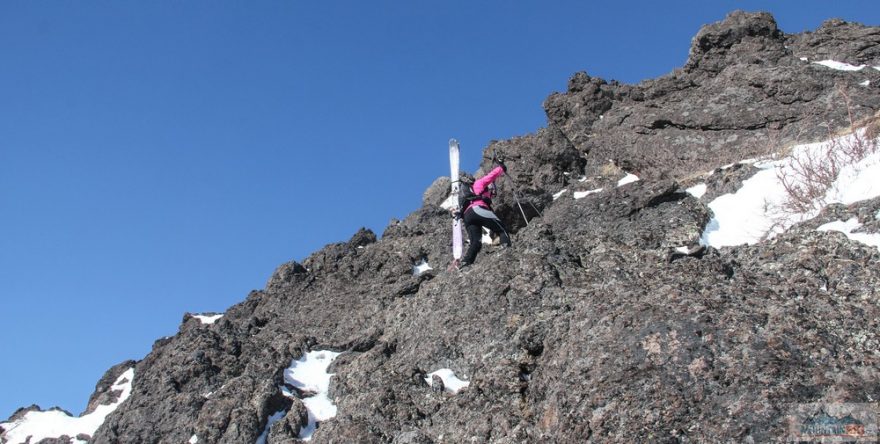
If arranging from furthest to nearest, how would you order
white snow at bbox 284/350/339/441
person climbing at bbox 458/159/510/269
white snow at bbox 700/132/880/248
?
person climbing at bbox 458/159/510/269 → white snow at bbox 284/350/339/441 → white snow at bbox 700/132/880/248

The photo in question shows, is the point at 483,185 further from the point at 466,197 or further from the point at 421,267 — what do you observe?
the point at 421,267

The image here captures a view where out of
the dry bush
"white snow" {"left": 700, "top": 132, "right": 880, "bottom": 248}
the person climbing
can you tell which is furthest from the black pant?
the dry bush

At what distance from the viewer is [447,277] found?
13875mm

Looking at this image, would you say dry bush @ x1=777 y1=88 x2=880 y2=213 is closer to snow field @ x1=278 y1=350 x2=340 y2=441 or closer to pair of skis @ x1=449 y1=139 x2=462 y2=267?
pair of skis @ x1=449 y1=139 x2=462 y2=267

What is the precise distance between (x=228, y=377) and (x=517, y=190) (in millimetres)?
7676

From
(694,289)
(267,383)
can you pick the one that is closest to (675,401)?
(694,289)

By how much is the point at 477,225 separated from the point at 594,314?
5800 millimetres

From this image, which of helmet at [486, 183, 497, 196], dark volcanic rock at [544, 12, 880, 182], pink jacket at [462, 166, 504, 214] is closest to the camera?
pink jacket at [462, 166, 504, 214]

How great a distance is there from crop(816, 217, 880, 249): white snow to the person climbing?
563 cm

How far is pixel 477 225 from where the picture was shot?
14.8m

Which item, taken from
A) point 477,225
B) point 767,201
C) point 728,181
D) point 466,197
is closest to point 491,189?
point 466,197

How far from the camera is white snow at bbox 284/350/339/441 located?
12.0 meters

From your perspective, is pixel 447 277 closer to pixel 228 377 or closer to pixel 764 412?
pixel 228 377

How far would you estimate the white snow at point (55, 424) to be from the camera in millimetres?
15211
